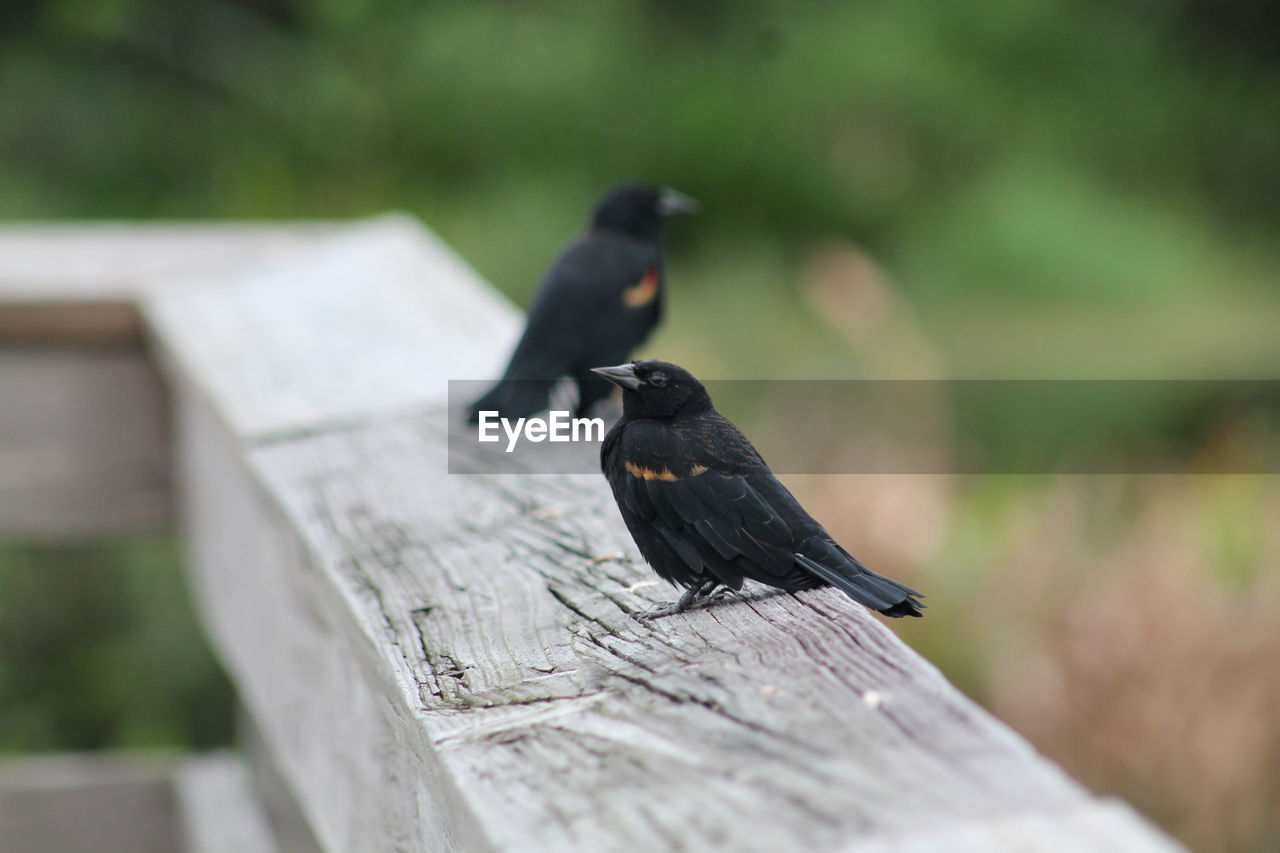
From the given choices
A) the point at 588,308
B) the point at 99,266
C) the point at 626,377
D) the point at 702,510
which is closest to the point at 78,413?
the point at 99,266

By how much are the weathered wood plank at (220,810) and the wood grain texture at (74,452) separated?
0.36m

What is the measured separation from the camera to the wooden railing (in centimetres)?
69

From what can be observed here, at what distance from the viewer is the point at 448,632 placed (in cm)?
104

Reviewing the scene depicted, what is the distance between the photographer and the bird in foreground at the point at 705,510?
3.34 feet

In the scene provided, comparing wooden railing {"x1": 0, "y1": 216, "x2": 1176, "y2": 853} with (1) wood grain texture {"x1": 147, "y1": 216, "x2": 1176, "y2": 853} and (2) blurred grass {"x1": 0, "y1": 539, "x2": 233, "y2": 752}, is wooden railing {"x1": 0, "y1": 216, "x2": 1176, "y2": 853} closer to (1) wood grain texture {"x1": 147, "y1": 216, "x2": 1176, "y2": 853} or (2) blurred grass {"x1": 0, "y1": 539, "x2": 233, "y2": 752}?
(1) wood grain texture {"x1": 147, "y1": 216, "x2": 1176, "y2": 853}

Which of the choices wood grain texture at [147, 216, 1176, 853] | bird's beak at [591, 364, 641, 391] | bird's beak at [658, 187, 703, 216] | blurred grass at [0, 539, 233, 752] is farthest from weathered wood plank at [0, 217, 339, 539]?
blurred grass at [0, 539, 233, 752]

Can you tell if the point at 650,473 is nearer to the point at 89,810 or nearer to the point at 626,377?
the point at 626,377

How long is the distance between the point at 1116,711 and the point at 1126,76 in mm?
6475

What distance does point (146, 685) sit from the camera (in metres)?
4.28

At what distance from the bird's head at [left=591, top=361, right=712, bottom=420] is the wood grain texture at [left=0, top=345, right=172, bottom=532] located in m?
1.17

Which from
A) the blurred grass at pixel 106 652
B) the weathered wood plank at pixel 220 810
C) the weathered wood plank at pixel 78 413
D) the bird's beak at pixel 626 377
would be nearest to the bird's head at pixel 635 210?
the weathered wood plank at pixel 78 413

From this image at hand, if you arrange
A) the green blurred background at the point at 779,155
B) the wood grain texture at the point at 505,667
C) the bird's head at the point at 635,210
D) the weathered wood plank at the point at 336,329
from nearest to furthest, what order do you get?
the wood grain texture at the point at 505,667 → the weathered wood plank at the point at 336,329 → the bird's head at the point at 635,210 → the green blurred background at the point at 779,155

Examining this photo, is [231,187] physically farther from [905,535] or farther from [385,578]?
[385,578]

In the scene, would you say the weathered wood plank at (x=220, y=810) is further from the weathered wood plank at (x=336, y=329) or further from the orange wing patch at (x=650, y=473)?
the orange wing patch at (x=650, y=473)
